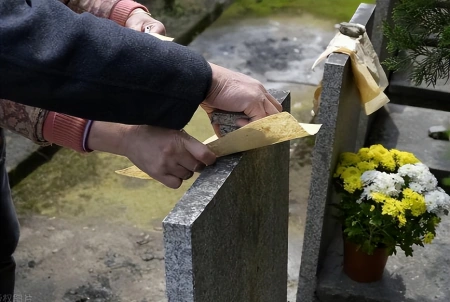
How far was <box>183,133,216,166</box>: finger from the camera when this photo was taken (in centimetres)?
140

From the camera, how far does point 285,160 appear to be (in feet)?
6.58

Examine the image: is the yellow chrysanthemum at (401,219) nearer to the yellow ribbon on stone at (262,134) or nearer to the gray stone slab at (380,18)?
the yellow ribbon on stone at (262,134)

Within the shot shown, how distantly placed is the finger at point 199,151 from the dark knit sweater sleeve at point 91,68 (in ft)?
0.32

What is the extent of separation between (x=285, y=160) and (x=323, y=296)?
1.02m

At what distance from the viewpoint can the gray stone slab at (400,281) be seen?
8.72ft

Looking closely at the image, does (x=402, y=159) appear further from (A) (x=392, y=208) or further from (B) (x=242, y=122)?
(B) (x=242, y=122)

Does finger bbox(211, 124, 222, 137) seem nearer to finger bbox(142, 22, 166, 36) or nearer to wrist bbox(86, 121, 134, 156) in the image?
wrist bbox(86, 121, 134, 156)

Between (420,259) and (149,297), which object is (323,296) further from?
(149,297)

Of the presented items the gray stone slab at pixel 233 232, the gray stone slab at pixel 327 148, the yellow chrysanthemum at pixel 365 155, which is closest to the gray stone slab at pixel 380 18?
the gray stone slab at pixel 327 148

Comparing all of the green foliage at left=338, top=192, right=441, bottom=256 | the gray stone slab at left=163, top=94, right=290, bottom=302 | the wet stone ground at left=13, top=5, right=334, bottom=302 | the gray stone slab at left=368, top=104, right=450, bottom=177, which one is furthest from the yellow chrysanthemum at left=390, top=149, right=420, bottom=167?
the wet stone ground at left=13, top=5, right=334, bottom=302

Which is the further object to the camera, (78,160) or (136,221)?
(78,160)

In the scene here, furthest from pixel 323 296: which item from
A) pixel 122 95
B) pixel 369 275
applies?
pixel 122 95

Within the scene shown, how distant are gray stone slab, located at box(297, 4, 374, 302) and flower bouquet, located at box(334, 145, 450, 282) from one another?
0.10m

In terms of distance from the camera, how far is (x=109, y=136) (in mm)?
1493
